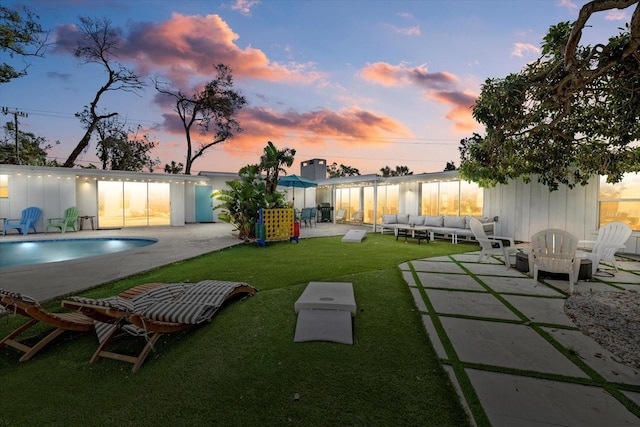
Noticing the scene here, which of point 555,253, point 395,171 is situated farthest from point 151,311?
point 395,171

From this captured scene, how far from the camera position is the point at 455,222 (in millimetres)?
11109

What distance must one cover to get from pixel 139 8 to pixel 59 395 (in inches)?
544

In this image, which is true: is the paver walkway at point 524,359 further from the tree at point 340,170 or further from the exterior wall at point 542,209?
the tree at point 340,170

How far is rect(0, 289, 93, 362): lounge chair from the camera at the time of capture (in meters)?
2.71

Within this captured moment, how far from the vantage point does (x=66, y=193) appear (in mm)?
12570

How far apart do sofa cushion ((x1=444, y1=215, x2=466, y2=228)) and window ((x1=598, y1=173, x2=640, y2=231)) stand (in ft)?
11.9

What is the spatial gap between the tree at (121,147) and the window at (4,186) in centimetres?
1386

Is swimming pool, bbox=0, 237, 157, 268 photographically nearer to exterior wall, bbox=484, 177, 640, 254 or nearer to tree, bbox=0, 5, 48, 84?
tree, bbox=0, 5, 48, 84

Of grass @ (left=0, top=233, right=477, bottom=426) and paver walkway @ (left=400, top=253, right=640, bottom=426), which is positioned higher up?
paver walkway @ (left=400, top=253, right=640, bottom=426)

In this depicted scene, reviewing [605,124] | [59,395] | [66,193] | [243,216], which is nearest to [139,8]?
[66,193]

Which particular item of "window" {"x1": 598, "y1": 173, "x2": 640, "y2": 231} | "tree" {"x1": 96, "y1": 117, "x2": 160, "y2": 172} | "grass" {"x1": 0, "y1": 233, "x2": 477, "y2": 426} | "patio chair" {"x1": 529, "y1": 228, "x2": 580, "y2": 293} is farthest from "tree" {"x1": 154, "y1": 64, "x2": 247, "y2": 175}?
"patio chair" {"x1": 529, "y1": 228, "x2": 580, "y2": 293}

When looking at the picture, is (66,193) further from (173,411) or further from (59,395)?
(173,411)

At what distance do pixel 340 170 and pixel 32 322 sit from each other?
142ft

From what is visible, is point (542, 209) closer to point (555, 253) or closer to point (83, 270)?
point (555, 253)
